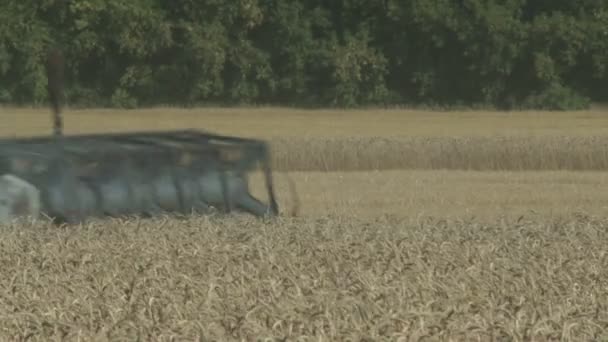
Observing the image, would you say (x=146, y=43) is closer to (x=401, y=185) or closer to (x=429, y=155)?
(x=429, y=155)

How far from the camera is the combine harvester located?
12.7 meters

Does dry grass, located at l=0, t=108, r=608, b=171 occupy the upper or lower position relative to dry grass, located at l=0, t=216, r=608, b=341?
lower

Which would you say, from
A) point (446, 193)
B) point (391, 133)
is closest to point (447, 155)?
point (391, 133)

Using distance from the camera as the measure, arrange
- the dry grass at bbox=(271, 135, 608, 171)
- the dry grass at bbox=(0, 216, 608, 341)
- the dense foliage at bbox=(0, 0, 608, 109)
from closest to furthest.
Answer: the dry grass at bbox=(0, 216, 608, 341) < the dry grass at bbox=(271, 135, 608, 171) < the dense foliage at bbox=(0, 0, 608, 109)

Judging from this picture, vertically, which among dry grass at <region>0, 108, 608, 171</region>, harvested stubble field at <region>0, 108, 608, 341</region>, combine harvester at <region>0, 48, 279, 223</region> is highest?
harvested stubble field at <region>0, 108, 608, 341</region>

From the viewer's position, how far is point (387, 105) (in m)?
44.0

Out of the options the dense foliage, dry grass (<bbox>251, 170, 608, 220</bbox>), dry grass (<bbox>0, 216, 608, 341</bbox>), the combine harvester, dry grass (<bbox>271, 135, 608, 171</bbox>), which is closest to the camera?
dry grass (<bbox>0, 216, 608, 341</bbox>)

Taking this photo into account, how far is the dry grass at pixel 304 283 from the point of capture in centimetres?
619

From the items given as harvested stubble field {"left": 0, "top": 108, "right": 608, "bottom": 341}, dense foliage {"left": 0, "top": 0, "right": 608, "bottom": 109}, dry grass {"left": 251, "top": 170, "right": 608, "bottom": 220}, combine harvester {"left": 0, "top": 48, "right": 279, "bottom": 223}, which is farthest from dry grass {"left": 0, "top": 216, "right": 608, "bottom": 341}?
dense foliage {"left": 0, "top": 0, "right": 608, "bottom": 109}

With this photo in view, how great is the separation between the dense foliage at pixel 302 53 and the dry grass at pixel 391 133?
1.43 meters

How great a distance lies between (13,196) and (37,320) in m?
6.22

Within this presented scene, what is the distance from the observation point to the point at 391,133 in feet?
112

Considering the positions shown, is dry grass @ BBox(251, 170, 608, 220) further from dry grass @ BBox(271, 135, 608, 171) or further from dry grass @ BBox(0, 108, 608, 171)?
dry grass @ BBox(0, 108, 608, 171)

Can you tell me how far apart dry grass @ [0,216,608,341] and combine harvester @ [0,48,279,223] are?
9.40ft
